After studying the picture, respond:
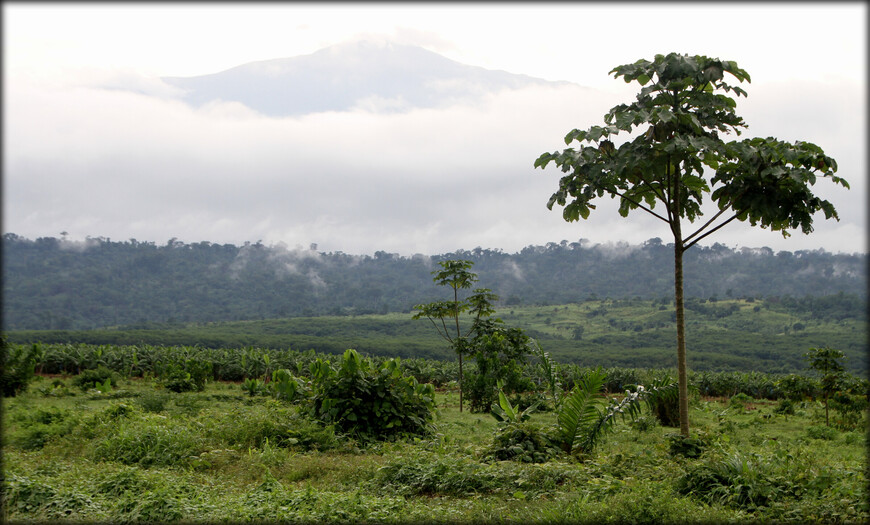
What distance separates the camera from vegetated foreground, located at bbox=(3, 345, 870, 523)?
5434 millimetres

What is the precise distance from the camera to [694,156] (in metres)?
6.70

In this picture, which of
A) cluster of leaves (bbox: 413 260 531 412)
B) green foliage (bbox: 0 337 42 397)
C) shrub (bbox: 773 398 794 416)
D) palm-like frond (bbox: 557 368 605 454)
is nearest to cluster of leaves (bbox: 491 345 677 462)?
palm-like frond (bbox: 557 368 605 454)

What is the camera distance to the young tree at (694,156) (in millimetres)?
6383

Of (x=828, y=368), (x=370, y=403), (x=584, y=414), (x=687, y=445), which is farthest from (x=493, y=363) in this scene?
(x=828, y=368)

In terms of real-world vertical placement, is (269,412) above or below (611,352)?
above

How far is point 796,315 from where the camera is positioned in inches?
3957

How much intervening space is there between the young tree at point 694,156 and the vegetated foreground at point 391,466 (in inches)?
71.9

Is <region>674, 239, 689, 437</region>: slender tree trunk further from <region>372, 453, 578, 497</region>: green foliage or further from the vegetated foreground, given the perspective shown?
<region>372, 453, 578, 497</region>: green foliage

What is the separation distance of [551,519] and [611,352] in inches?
2861

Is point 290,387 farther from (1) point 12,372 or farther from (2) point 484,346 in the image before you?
(1) point 12,372

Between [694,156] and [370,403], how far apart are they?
7.12m

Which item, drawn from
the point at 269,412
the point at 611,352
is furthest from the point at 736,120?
the point at 611,352

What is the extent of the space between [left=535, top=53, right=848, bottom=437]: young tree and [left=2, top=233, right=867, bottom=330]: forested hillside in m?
129

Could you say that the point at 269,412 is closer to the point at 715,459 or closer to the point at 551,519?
the point at 551,519
